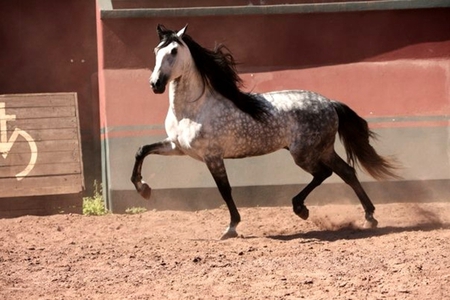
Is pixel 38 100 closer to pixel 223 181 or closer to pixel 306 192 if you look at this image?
pixel 223 181

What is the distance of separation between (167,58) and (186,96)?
490 mm

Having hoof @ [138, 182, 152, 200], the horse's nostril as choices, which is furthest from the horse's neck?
hoof @ [138, 182, 152, 200]

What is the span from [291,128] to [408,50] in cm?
292

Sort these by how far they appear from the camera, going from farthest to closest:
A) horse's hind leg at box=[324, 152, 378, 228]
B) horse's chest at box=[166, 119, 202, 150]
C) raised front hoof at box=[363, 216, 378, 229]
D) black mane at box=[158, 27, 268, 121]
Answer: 1. horse's hind leg at box=[324, 152, 378, 228]
2. raised front hoof at box=[363, 216, 378, 229]
3. black mane at box=[158, 27, 268, 121]
4. horse's chest at box=[166, 119, 202, 150]

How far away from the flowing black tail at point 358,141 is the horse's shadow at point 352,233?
0.80 m

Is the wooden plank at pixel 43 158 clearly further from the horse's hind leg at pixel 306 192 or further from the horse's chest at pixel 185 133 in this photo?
the horse's hind leg at pixel 306 192

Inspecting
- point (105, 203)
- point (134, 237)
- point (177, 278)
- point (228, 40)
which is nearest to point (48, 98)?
point (105, 203)

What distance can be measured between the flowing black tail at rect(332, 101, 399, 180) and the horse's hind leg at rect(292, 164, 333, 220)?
1.56ft

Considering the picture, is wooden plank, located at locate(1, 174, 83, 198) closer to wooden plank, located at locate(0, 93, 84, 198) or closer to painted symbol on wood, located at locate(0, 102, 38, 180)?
wooden plank, located at locate(0, 93, 84, 198)

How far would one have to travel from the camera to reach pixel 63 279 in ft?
23.6

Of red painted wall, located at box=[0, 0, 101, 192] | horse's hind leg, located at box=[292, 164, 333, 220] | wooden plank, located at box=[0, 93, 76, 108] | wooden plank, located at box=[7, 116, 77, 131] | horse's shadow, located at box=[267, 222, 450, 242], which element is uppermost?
red painted wall, located at box=[0, 0, 101, 192]

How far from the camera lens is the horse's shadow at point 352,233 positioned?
30.2 ft

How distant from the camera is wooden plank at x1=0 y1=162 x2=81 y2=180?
11859mm

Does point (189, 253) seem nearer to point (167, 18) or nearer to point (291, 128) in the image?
point (291, 128)
